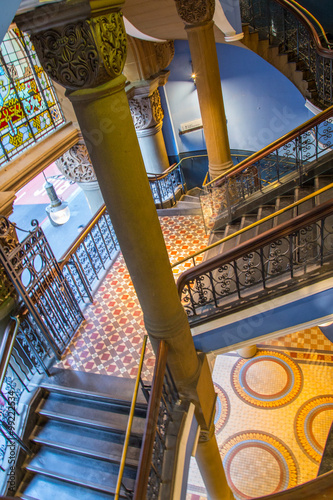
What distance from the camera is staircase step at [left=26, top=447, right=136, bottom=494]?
448 centimetres

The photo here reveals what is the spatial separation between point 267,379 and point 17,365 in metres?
5.35

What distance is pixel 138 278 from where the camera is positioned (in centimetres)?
353

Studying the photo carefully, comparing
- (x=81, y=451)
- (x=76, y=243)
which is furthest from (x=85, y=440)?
(x=76, y=243)

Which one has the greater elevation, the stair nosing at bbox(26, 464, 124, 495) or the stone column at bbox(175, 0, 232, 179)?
the stone column at bbox(175, 0, 232, 179)

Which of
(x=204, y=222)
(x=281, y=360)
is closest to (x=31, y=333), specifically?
(x=204, y=222)

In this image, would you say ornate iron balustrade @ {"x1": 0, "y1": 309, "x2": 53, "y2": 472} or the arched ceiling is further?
the arched ceiling

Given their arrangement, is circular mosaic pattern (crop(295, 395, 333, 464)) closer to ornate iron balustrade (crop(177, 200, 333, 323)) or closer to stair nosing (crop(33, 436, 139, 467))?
ornate iron balustrade (crop(177, 200, 333, 323))

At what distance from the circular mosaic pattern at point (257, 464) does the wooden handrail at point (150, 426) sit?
4116mm

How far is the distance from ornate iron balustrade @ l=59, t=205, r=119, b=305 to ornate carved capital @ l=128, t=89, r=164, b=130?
12.3 ft

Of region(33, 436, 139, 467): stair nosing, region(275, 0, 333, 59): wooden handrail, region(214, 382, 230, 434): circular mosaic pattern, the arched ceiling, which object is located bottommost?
region(214, 382, 230, 434): circular mosaic pattern

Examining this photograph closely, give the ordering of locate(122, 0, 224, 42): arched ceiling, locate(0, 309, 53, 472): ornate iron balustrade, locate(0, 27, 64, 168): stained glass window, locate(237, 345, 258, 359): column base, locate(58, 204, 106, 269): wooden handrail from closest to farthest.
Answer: locate(0, 309, 53, 472): ornate iron balustrade → locate(58, 204, 106, 269): wooden handrail → locate(0, 27, 64, 168): stained glass window → locate(122, 0, 224, 42): arched ceiling → locate(237, 345, 258, 359): column base

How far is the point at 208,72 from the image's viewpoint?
22.8 ft

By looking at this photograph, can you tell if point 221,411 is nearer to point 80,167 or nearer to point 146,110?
point 80,167

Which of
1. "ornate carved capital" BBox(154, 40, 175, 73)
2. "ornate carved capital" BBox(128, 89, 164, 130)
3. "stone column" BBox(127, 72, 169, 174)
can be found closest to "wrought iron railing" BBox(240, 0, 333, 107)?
"ornate carved capital" BBox(154, 40, 175, 73)
